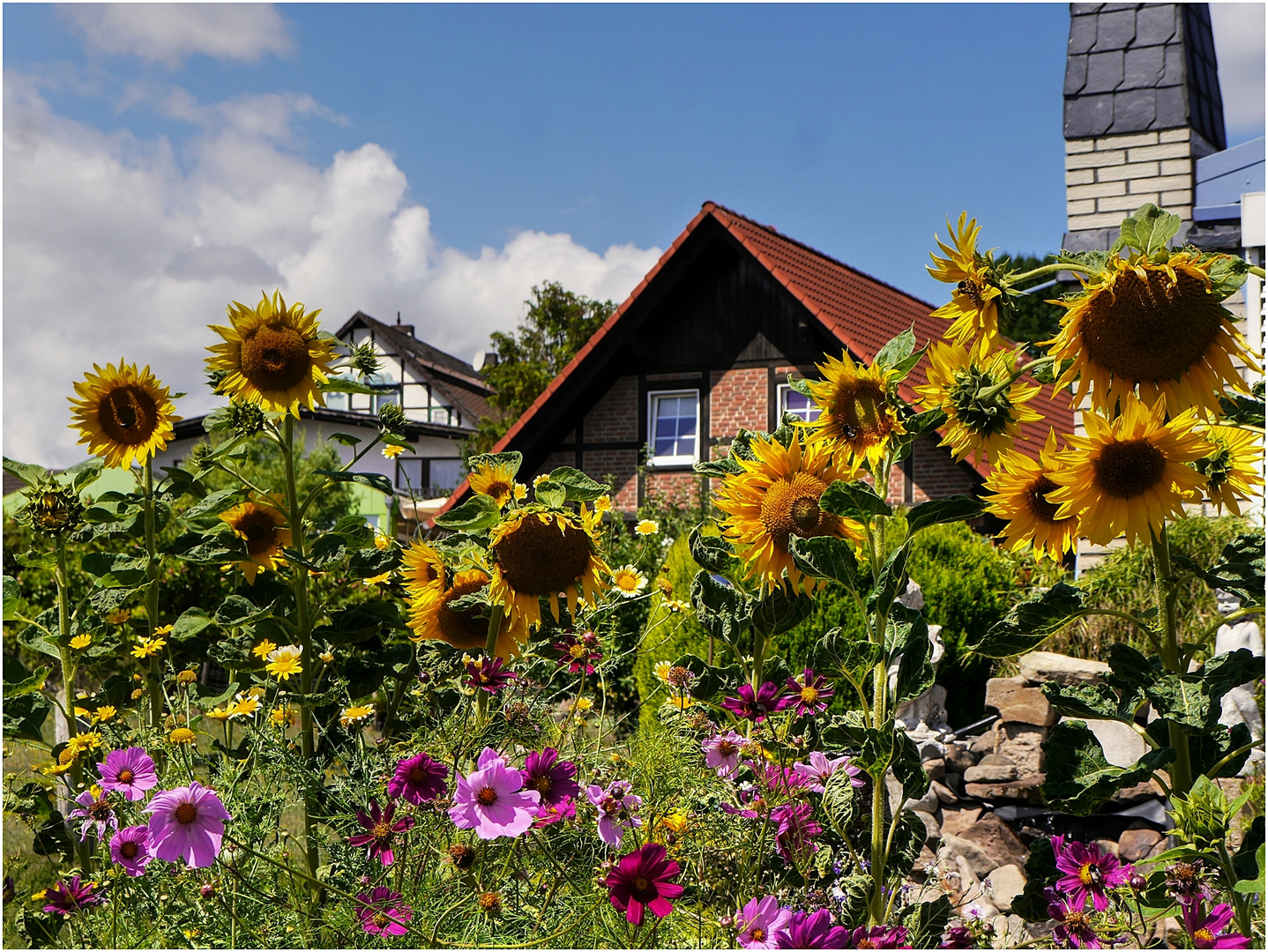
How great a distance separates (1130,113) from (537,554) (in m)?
7.24

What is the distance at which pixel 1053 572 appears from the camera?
26.1ft

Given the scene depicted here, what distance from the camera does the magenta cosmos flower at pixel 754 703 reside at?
7.20 ft

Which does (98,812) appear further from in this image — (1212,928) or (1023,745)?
(1023,745)

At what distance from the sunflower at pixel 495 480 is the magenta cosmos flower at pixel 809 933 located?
100 cm

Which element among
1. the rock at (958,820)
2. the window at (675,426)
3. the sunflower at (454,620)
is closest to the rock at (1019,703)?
the rock at (958,820)

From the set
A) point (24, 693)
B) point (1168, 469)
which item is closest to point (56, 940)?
point (24, 693)

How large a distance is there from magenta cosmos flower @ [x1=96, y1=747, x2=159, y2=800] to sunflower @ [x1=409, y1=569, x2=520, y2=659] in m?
0.61

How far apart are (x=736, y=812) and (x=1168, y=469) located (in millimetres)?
1120

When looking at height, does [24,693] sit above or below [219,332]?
below

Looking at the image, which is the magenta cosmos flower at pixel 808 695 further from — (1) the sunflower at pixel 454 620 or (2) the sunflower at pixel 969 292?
(2) the sunflower at pixel 969 292

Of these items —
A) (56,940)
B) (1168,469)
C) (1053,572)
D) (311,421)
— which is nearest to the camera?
(1168,469)

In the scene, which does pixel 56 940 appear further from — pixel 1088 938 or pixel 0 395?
pixel 1088 938

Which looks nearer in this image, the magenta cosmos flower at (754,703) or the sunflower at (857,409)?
the sunflower at (857,409)

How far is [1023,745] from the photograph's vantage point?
4.79 m
